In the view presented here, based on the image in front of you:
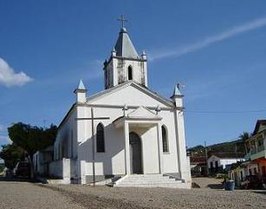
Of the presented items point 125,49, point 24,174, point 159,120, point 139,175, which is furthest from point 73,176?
point 24,174

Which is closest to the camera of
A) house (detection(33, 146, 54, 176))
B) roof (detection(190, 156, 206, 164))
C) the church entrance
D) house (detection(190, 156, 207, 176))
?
the church entrance

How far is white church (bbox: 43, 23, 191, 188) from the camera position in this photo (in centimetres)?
3152

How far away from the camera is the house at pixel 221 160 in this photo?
75.1m

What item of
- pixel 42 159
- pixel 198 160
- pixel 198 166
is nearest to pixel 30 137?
pixel 42 159

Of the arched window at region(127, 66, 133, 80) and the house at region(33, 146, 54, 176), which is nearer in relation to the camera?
the arched window at region(127, 66, 133, 80)

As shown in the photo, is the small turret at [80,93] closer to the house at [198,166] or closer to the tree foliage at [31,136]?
the tree foliage at [31,136]

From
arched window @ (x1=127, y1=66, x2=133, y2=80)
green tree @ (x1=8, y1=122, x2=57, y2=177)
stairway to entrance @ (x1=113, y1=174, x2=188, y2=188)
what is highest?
arched window @ (x1=127, y1=66, x2=133, y2=80)

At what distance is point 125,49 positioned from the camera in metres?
39.9

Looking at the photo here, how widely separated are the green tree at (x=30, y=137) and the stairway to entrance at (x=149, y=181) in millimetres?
23374

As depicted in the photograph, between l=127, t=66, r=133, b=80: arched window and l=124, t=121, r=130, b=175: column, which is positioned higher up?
l=127, t=66, r=133, b=80: arched window

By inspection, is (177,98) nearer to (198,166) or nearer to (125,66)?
(125,66)

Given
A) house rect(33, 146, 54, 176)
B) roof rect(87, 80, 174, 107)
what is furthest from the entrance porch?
house rect(33, 146, 54, 176)

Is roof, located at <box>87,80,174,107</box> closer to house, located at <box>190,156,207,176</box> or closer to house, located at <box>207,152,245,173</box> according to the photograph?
house, located at <box>207,152,245,173</box>

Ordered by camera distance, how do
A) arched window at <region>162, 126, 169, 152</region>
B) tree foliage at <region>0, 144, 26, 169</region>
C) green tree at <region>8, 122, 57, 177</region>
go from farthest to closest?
tree foliage at <region>0, 144, 26, 169</region> < green tree at <region>8, 122, 57, 177</region> < arched window at <region>162, 126, 169, 152</region>
